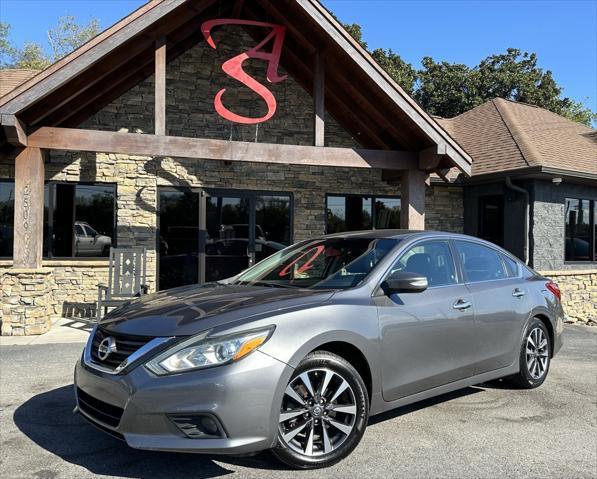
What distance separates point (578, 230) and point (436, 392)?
10.00m

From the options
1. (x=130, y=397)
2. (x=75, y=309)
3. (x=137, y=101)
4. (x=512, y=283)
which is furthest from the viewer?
(x=137, y=101)

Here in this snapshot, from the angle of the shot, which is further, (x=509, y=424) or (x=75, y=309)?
(x=75, y=309)

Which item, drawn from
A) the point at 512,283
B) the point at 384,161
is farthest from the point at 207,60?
the point at 512,283

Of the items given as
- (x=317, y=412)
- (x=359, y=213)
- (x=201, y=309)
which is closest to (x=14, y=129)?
(x=201, y=309)

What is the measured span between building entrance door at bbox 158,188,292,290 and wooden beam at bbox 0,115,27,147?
3219 millimetres

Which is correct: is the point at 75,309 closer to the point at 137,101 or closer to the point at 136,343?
the point at 137,101

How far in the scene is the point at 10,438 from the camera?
3.88m

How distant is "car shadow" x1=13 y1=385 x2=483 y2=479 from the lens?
3309 millimetres

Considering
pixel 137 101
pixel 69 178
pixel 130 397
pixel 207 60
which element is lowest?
pixel 130 397

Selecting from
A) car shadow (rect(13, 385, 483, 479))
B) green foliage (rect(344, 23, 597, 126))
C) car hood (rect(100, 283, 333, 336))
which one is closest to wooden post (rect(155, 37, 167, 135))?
car hood (rect(100, 283, 333, 336))

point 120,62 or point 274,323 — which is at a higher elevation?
point 120,62

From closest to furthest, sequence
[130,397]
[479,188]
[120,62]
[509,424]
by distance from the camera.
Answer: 1. [130,397]
2. [509,424]
3. [120,62]
4. [479,188]

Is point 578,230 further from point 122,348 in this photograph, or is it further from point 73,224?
point 122,348

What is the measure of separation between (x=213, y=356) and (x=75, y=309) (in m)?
7.87
